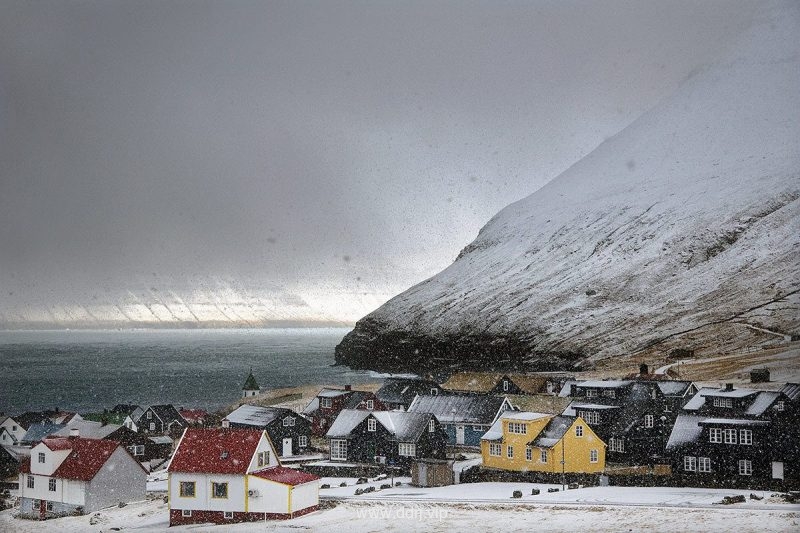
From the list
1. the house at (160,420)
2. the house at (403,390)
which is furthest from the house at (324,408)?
the house at (160,420)

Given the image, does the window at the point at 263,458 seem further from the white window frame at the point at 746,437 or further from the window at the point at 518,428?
the white window frame at the point at 746,437

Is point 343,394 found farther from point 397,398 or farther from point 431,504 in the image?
point 431,504

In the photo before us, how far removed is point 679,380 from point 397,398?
9.22 ft

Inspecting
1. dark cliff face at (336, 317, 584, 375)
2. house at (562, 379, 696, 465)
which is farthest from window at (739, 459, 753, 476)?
dark cliff face at (336, 317, 584, 375)

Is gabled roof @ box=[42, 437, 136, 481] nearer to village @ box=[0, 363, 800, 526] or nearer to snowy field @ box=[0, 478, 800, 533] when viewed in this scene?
village @ box=[0, 363, 800, 526]

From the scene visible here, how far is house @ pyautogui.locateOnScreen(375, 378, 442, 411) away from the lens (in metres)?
8.44

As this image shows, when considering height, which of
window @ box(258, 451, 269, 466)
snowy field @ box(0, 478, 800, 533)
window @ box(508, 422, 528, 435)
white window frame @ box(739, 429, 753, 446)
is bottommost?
snowy field @ box(0, 478, 800, 533)

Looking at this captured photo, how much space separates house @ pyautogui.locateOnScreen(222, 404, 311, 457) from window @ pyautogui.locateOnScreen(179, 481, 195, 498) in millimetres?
746

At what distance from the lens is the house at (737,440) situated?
289 inches

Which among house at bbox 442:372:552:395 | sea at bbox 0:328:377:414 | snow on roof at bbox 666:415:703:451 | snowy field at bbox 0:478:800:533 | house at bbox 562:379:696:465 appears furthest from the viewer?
house at bbox 442:372:552:395

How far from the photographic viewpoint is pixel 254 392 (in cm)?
838

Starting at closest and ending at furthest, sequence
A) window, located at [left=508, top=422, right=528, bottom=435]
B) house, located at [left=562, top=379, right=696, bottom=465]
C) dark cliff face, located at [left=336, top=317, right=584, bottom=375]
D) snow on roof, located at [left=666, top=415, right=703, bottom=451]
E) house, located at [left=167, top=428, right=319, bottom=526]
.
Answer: house, located at [left=167, top=428, right=319, bottom=526], snow on roof, located at [left=666, top=415, right=703, bottom=451], house, located at [left=562, top=379, right=696, bottom=465], window, located at [left=508, top=422, right=528, bottom=435], dark cliff face, located at [left=336, top=317, right=584, bottom=375]

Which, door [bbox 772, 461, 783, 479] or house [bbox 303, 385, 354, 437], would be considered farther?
house [bbox 303, 385, 354, 437]

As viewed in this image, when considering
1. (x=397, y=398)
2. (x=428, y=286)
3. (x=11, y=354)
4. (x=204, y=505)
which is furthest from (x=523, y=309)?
(x=11, y=354)
